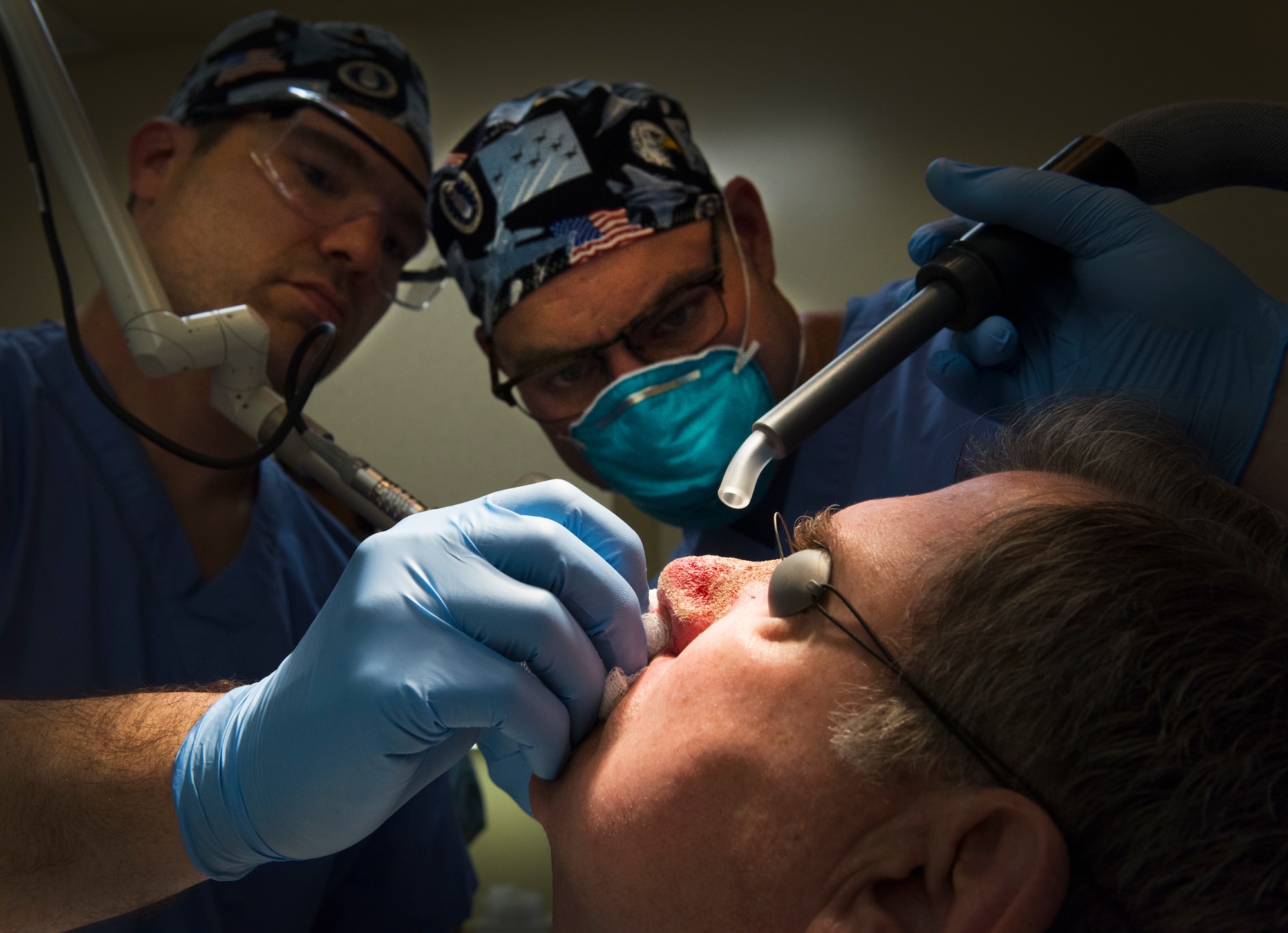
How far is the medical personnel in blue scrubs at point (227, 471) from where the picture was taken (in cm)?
127

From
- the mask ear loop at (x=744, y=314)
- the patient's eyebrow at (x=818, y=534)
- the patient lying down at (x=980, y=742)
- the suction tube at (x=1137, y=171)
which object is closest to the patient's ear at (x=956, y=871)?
the patient lying down at (x=980, y=742)

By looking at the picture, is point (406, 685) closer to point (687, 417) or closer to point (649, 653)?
point (649, 653)

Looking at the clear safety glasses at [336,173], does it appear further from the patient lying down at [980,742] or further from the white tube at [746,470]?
the patient lying down at [980,742]

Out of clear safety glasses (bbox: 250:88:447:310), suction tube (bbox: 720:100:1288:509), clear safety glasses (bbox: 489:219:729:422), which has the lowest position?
clear safety glasses (bbox: 489:219:729:422)

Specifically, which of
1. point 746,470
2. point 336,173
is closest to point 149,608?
point 336,173

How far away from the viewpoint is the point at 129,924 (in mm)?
1139

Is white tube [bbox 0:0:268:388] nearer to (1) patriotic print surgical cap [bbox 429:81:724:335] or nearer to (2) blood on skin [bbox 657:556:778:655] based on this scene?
(1) patriotic print surgical cap [bbox 429:81:724:335]

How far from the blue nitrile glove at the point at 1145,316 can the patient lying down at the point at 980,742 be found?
0.24 m

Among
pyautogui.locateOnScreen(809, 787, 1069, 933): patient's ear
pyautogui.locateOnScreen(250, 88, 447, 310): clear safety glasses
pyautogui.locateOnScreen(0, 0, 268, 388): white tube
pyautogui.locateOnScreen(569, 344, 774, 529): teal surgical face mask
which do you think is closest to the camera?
pyautogui.locateOnScreen(809, 787, 1069, 933): patient's ear

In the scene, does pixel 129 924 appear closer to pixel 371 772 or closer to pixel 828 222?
pixel 371 772

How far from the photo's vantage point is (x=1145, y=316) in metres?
0.95

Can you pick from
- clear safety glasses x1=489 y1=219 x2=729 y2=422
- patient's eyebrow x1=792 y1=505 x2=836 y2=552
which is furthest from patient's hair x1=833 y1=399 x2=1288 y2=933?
clear safety glasses x1=489 y1=219 x2=729 y2=422

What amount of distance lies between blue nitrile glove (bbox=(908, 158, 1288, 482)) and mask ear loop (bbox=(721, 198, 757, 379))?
0.40m

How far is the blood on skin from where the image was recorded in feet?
→ 2.66
